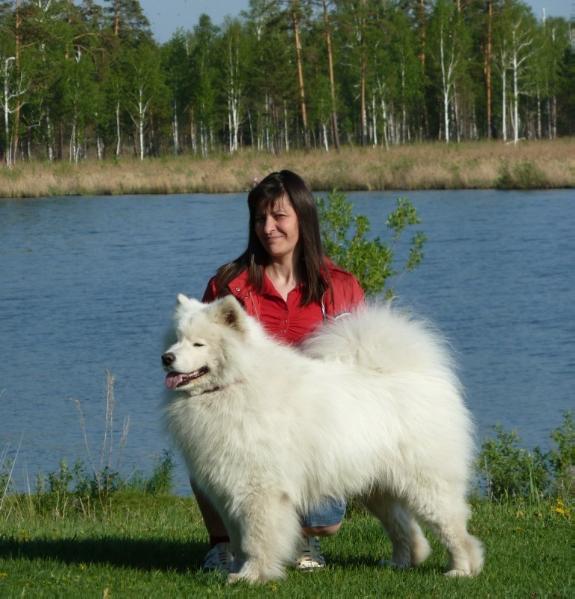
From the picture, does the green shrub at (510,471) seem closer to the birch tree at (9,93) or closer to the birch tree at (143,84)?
the birch tree at (9,93)

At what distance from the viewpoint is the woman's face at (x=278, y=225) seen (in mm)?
5359

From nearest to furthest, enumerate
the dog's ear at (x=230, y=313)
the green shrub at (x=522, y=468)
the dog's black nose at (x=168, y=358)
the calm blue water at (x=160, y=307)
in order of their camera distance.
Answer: the dog's black nose at (x=168, y=358), the dog's ear at (x=230, y=313), the green shrub at (x=522, y=468), the calm blue water at (x=160, y=307)

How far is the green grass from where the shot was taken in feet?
15.7

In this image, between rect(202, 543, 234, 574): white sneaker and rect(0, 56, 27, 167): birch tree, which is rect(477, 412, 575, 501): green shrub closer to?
rect(202, 543, 234, 574): white sneaker

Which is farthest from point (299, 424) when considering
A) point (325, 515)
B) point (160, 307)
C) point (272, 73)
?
point (272, 73)

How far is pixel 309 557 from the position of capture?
5.34 meters

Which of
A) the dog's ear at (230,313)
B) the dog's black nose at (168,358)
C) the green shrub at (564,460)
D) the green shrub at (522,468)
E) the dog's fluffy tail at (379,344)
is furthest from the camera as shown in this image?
the green shrub at (522,468)

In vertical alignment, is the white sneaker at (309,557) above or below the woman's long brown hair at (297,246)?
below

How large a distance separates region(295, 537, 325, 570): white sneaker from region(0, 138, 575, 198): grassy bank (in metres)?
31.6

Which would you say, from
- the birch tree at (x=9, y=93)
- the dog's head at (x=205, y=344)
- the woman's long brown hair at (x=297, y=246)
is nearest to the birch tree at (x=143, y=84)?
the birch tree at (x=9, y=93)

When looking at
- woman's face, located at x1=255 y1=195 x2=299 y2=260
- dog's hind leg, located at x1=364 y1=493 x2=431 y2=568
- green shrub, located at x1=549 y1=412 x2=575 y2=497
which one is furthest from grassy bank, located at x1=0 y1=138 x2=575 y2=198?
dog's hind leg, located at x1=364 y1=493 x2=431 y2=568

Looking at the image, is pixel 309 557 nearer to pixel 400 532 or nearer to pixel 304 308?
pixel 400 532

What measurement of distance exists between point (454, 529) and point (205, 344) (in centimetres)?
141

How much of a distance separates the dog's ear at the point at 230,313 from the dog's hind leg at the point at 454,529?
1.12m
